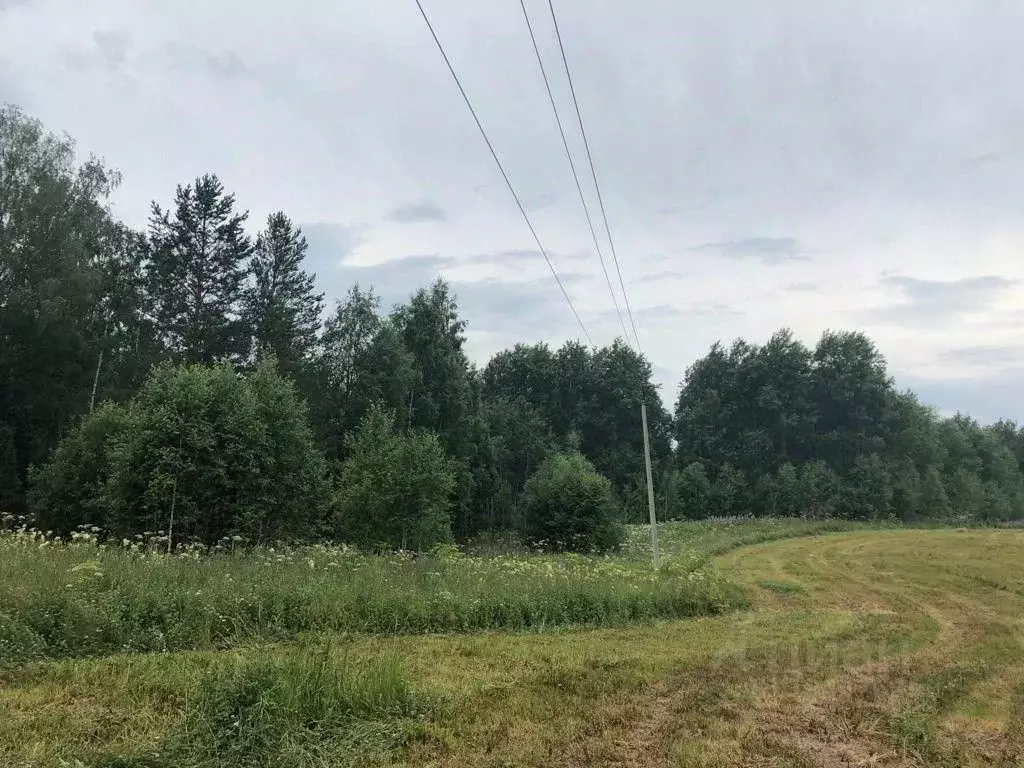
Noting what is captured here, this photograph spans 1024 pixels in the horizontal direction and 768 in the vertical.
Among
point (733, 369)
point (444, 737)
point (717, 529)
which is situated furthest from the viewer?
point (733, 369)

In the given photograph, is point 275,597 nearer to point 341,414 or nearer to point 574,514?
point 574,514

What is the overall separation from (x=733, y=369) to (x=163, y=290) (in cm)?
5453

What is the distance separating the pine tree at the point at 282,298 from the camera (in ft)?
132

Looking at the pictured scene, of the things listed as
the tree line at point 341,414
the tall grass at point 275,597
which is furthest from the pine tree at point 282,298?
the tall grass at point 275,597

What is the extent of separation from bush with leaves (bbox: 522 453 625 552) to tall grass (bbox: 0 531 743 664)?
1636 cm

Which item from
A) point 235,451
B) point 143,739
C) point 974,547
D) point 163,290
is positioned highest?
point 163,290

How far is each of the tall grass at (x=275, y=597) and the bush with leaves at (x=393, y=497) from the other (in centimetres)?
1059

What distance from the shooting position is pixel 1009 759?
5102mm

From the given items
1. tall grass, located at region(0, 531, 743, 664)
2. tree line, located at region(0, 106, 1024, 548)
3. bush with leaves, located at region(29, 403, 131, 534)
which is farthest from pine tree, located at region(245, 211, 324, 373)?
tall grass, located at region(0, 531, 743, 664)

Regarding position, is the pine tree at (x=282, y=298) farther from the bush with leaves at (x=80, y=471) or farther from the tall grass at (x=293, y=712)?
the tall grass at (x=293, y=712)

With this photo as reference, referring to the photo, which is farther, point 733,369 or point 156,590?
point 733,369

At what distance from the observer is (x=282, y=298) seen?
140 ft

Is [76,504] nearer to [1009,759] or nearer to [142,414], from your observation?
[142,414]

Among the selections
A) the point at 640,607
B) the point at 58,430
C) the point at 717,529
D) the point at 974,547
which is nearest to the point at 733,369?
the point at 717,529
